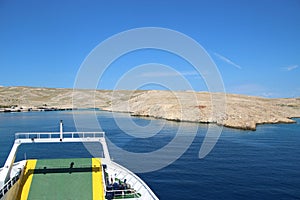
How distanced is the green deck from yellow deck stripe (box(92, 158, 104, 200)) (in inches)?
7.8

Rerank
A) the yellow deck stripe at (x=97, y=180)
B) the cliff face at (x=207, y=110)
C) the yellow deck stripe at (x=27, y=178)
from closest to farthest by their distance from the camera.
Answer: the yellow deck stripe at (x=27, y=178) < the yellow deck stripe at (x=97, y=180) < the cliff face at (x=207, y=110)

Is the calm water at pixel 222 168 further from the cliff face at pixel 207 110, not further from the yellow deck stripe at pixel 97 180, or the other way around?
the cliff face at pixel 207 110

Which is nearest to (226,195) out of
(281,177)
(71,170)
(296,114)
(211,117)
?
(281,177)

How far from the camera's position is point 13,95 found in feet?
611

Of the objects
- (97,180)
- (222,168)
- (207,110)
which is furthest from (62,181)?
(207,110)

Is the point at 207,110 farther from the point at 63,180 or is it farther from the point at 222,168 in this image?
the point at 63,180

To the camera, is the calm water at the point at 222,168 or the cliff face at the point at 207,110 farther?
the cliff face at the point at 207,110

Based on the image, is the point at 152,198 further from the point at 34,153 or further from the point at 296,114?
the point at 296,114

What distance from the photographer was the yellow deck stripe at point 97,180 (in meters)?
14.8

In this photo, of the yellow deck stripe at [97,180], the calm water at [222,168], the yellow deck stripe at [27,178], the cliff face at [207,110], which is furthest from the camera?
the cliff face at [207,110]

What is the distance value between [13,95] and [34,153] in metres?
167

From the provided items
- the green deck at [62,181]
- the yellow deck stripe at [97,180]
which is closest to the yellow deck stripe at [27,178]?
the green deck at [62,181]

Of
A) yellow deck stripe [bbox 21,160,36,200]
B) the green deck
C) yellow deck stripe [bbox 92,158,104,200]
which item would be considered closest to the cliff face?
yellow deck stripe [bbox 92,158,104,200]

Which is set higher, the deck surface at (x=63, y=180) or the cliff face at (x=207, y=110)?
the cliff face at (x=207, y=110)
